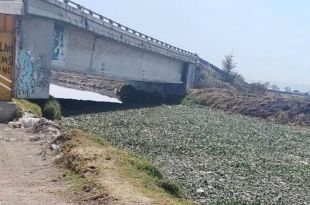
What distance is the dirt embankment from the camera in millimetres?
57906

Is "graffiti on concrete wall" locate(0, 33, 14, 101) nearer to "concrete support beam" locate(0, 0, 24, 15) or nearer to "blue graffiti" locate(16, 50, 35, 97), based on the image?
"concrete support beam" locate(0, 0, 24, 15)

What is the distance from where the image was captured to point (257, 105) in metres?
63.9

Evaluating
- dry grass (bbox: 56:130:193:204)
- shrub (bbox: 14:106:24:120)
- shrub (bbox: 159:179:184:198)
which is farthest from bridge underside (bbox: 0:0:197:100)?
shrub (bbox: 159:179:184:198)

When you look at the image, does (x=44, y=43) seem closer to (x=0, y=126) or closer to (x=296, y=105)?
(x=0, y=126)

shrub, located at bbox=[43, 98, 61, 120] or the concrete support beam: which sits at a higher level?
the concrete support beam

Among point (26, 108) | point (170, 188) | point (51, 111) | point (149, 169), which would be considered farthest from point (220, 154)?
point (51, 111)

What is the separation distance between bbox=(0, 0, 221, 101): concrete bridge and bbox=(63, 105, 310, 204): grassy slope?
3975mm

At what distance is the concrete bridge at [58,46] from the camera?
29.0 meters

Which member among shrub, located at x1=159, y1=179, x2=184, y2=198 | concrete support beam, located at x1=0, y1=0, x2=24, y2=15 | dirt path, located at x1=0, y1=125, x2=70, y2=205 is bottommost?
dirt path, located at x1=0, y1=125, x2=70, y2=205

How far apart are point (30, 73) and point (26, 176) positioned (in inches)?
732

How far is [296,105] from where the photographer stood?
61.7 meters

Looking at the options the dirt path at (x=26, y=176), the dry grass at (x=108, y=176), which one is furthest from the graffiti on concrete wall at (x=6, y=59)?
the dry grass at (x=108, y=176)

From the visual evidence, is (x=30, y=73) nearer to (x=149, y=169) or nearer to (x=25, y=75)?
(x=25, y=75)

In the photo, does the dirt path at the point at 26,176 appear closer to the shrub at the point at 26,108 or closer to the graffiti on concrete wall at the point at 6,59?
the shrub at the point at 26,108
